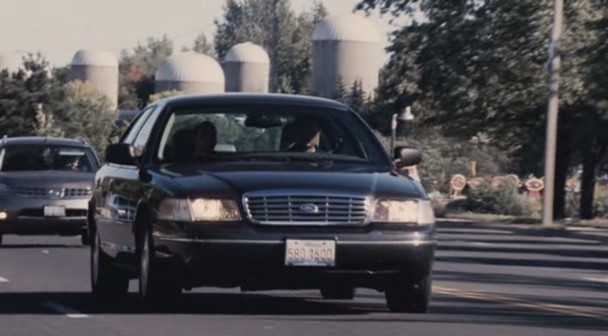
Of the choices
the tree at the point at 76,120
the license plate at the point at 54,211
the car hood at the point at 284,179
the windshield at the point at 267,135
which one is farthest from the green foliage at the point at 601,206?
the car hood at the point at 284,179

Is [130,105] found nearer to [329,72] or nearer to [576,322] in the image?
[329,72]

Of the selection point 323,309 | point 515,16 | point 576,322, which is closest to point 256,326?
point 323,309

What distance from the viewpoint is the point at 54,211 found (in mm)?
24656

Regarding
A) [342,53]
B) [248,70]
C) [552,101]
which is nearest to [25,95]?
[342,53]

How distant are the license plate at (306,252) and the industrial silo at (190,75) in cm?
8887

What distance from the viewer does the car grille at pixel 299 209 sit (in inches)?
499

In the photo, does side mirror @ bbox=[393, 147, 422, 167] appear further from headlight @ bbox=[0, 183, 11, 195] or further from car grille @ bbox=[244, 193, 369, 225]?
headlight @ bbox=[0, 183, 11, 195]

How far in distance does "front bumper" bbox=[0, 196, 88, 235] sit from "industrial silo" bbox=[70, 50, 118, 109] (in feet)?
286

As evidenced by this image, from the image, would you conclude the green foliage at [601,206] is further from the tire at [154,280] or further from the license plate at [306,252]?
the license plate at [306,252]

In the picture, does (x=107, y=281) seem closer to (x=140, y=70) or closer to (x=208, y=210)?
(x=208, y=210)

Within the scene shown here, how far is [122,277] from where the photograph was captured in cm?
1506

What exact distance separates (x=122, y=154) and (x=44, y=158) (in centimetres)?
1191

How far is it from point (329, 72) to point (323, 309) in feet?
266

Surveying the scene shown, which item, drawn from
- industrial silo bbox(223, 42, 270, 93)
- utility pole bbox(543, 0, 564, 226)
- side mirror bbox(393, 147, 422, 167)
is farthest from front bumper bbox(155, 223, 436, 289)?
industrial silo bbox(223, 42, 270, 93)
